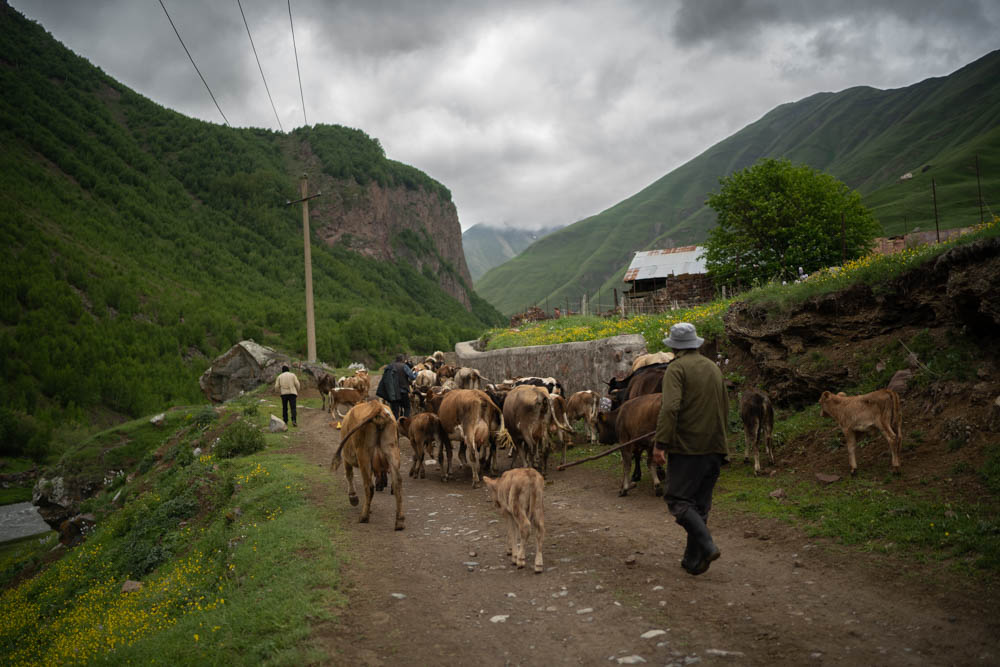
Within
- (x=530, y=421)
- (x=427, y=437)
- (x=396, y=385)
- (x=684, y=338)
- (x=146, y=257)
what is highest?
(x=146, y=257)

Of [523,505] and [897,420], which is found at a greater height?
[897,420]

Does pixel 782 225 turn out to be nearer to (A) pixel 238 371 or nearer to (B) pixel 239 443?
(B) pixel 239 443

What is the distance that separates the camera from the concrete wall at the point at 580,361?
1455 centimetres

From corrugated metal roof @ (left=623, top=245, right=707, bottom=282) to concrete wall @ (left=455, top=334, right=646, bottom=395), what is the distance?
2799 cm

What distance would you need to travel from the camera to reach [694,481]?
527 cm

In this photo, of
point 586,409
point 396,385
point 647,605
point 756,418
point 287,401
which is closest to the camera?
point 647,605

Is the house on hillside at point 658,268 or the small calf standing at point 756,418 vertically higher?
the house on hillside at point 658,268

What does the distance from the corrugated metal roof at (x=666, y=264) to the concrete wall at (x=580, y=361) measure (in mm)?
27989

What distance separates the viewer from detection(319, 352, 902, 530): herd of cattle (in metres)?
7.41

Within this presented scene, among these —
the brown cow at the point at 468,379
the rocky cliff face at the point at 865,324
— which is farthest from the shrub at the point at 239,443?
the rocky cliff face at the point at 865,324

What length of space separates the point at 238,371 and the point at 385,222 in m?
99.5

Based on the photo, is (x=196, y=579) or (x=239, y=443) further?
(x=239, y=443)

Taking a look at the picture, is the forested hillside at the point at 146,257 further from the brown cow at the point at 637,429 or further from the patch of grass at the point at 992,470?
the patch of grass at the point at 992,470

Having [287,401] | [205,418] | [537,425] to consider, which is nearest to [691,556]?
[537,425]
